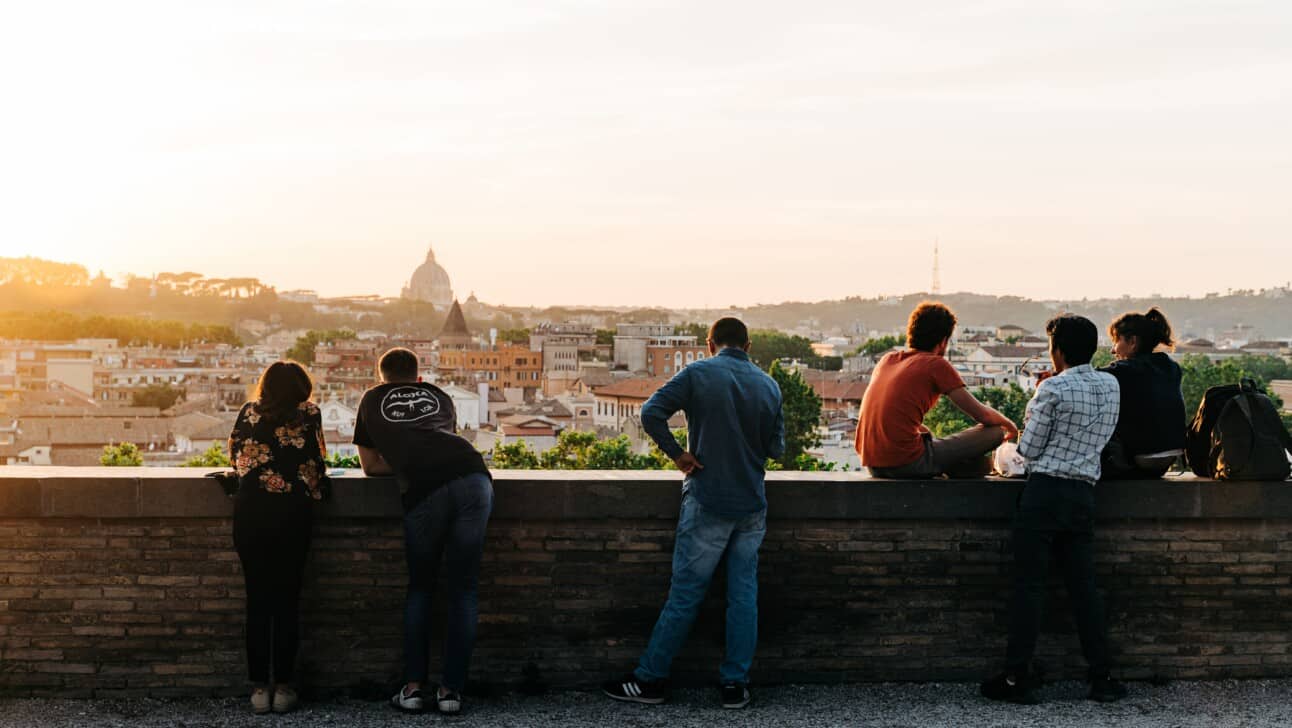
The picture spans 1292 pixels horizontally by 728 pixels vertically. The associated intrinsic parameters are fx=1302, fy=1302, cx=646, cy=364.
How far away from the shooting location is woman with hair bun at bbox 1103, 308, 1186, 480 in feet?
16.9

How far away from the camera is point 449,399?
4844mm

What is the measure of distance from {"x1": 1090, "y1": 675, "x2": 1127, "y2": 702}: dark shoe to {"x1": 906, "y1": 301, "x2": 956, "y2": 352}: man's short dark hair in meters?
1.46

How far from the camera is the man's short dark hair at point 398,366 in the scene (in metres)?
4.81

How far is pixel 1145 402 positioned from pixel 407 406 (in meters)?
2.88

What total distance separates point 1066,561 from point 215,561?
3302mm

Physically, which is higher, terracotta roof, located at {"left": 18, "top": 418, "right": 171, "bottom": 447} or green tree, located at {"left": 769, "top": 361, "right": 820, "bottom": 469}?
green tree, located at {"left": 769, "top": 361, "right": 820, "bottom": 469}

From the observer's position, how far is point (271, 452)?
474cm

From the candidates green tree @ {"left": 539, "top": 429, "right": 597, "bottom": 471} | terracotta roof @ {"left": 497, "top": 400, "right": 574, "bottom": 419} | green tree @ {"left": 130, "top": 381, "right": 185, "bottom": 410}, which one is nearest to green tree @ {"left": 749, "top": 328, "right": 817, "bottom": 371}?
terracotta roof @ {"left": 497, "top": 400, "right": 574, "bottom": 419}

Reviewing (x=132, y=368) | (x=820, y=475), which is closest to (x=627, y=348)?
(x=132, y=368)

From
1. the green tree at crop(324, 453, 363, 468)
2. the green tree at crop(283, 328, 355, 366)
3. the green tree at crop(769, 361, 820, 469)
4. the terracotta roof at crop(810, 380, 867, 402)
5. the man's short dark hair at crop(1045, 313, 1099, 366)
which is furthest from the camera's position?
the green tree at crop(283, 328, 355, 366)

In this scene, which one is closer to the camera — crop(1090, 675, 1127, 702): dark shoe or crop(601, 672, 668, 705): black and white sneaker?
crop(601, 672, 668, 705): black and white sneaker

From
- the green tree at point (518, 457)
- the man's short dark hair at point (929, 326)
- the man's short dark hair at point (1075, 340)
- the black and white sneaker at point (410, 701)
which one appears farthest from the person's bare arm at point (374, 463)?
the green tree at point (518, 457)

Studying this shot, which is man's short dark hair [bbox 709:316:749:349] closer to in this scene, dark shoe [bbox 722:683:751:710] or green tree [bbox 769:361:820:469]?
dark shoe [bbox 722:683:751:710]

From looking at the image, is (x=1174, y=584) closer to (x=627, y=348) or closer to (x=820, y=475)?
(x=820, y=475)
